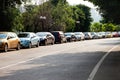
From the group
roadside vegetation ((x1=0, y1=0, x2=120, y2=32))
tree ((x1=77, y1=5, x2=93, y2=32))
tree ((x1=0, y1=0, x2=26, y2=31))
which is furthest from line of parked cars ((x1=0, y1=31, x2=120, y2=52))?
tree ((x1=77, y1=5, x2=93, y2=32))

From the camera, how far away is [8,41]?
109 feet

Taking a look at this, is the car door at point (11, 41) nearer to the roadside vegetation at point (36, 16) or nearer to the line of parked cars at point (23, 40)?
the line of parked cars at point (23, 40)

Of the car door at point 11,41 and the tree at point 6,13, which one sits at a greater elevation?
the tree at point 6,13

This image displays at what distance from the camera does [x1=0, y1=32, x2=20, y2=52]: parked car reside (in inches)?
1270

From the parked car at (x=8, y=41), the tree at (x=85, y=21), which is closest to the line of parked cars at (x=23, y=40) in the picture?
the parked car at (x=8, y=41)

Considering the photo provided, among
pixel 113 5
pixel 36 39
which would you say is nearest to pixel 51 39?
pixel 36 39

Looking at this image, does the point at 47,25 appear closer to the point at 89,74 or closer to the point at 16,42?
the point at 16,42

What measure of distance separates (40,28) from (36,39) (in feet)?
90.6

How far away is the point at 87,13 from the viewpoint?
117188mm

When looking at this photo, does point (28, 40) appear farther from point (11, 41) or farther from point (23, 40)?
point (11, 41)

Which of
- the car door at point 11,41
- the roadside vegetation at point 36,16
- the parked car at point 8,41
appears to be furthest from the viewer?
the roadside vegetation at point 36,16

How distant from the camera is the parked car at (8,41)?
3225 cm

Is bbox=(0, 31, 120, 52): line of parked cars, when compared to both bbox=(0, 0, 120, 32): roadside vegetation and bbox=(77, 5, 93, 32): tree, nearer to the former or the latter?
bbox=(0, 0, 120, 32): roadside vegetation

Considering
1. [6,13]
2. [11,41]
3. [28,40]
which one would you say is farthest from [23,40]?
[6,13]
